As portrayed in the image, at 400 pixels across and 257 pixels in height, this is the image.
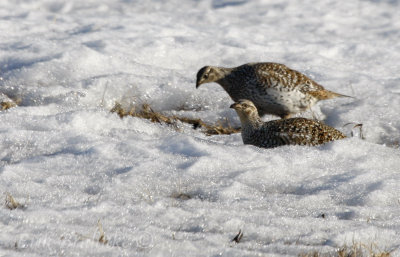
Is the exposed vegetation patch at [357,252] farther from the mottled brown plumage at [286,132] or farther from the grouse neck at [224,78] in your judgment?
the grouse neck at [224,78]

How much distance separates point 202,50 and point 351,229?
6.54m

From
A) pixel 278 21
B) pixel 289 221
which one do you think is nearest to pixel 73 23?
pixel 278 21

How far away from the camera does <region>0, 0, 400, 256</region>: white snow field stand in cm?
403

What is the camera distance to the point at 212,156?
5480 mm

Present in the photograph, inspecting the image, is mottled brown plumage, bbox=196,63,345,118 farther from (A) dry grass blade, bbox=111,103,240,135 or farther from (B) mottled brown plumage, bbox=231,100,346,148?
(B) mottled brown plumage, bbox=231,100,346,148

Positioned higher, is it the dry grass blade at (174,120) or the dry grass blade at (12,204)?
the dry grass blade at (12,204)

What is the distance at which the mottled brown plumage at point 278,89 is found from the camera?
8602mm

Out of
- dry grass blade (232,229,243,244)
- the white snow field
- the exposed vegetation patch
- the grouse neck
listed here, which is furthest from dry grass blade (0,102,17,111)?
the exposed vegetation patch

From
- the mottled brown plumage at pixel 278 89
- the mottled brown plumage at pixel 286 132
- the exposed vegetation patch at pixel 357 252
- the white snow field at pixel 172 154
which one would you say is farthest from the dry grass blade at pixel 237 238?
the mottled brown plumage at pixel 278 89

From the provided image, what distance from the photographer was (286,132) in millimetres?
6590

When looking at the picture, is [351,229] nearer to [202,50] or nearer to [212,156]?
[212,156]

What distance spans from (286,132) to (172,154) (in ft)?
4.83

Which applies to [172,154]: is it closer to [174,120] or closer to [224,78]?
[174,120]

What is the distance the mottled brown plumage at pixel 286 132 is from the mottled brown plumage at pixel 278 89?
5.13ft
